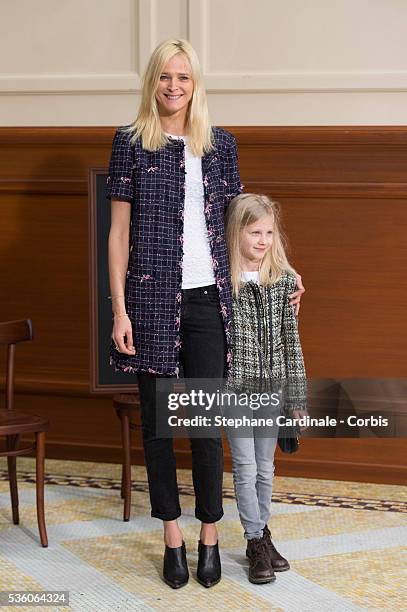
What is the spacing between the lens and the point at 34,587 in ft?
10.5

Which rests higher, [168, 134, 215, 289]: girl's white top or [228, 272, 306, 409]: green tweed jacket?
[168, 134, 215, 289]: girl's white top

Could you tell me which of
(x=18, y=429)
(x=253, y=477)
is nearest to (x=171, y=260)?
(x=253, y=477)

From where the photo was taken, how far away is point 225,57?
15.0ft

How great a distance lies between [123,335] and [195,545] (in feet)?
2.98

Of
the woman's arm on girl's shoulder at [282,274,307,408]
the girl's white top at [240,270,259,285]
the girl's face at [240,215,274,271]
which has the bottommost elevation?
the woman's arm on girl's shoulder at [282,274,307,408]

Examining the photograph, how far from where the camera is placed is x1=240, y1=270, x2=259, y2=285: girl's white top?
3285 millimetres

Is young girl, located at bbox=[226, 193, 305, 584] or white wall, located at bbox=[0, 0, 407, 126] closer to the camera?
young girl, located at bbox=[226, 193, 305, 584]

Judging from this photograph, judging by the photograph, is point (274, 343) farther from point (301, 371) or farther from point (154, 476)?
point (154, 476)

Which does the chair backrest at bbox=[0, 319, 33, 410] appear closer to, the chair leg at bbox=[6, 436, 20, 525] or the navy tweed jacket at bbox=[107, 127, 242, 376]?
the chair leg at bbox=[6, 436, 20, 525]

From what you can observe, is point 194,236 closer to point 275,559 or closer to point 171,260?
point 171,260

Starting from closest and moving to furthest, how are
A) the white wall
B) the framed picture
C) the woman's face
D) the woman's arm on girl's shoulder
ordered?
1. the woman's face
2. the woman's arm on girl's shoulder
3. the framed picture
4. the white wall

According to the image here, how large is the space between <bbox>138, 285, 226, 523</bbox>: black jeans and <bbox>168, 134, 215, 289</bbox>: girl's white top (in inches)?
1.4

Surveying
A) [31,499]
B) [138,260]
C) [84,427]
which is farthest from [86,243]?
[138,260]

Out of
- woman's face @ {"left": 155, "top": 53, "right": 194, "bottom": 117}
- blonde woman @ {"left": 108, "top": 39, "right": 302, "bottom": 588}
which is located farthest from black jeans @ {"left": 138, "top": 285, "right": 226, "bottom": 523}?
woman's face @ {"left": 155, "top": 53, "right": 194, "bottom": 117}
